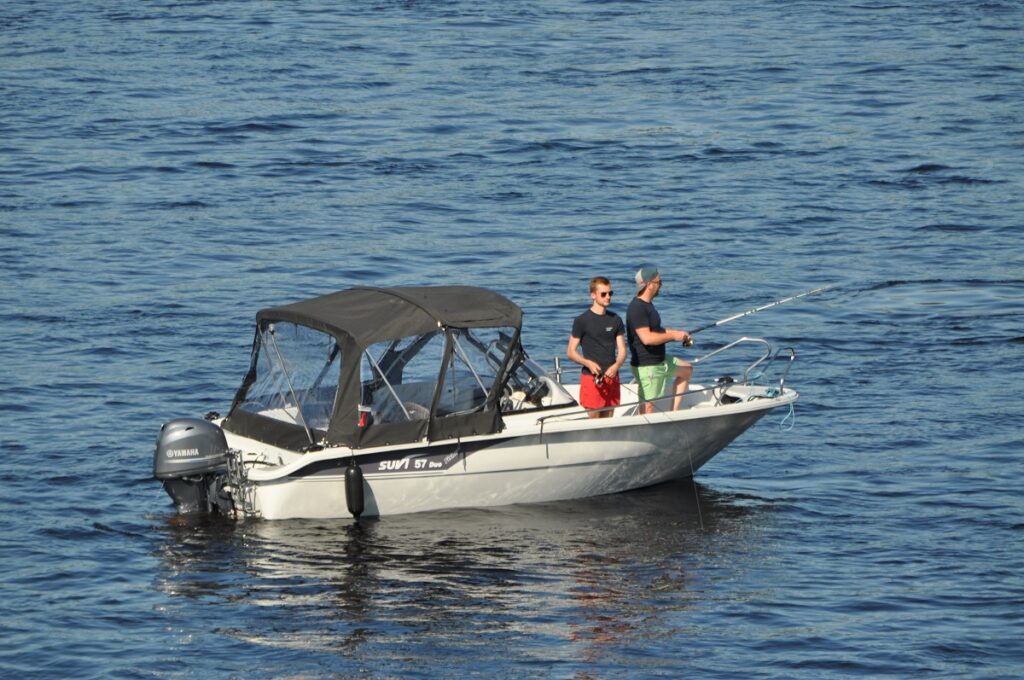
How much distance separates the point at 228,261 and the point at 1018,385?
1371 cm

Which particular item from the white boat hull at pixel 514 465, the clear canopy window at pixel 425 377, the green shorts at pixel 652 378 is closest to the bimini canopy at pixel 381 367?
the clear canopy window at pixel 425 377

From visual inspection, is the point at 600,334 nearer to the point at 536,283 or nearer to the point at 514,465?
the point at 514,465

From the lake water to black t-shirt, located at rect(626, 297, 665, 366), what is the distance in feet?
5.34

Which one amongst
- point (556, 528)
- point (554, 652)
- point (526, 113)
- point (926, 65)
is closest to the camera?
point (554, 652)

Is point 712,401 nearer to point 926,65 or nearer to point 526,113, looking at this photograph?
point 526,113

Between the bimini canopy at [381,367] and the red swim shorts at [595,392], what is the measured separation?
0.81 metres

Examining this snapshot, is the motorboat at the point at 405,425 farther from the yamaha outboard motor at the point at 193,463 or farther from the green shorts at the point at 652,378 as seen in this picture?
the green shorts at the point at 652,378

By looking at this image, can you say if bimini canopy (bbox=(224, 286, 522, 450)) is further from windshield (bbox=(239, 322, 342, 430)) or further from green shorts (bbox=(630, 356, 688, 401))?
green shorts (bbox=(630, 356, 688, 401))

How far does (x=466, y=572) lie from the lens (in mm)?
16250

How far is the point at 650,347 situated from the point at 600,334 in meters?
0.60

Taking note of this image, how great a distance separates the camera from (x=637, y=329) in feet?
59.0

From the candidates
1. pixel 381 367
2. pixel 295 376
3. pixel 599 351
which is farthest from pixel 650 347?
pixel 295 376

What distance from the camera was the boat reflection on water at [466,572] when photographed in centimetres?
1478

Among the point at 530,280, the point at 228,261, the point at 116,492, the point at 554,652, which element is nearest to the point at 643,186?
the point at 530,280
